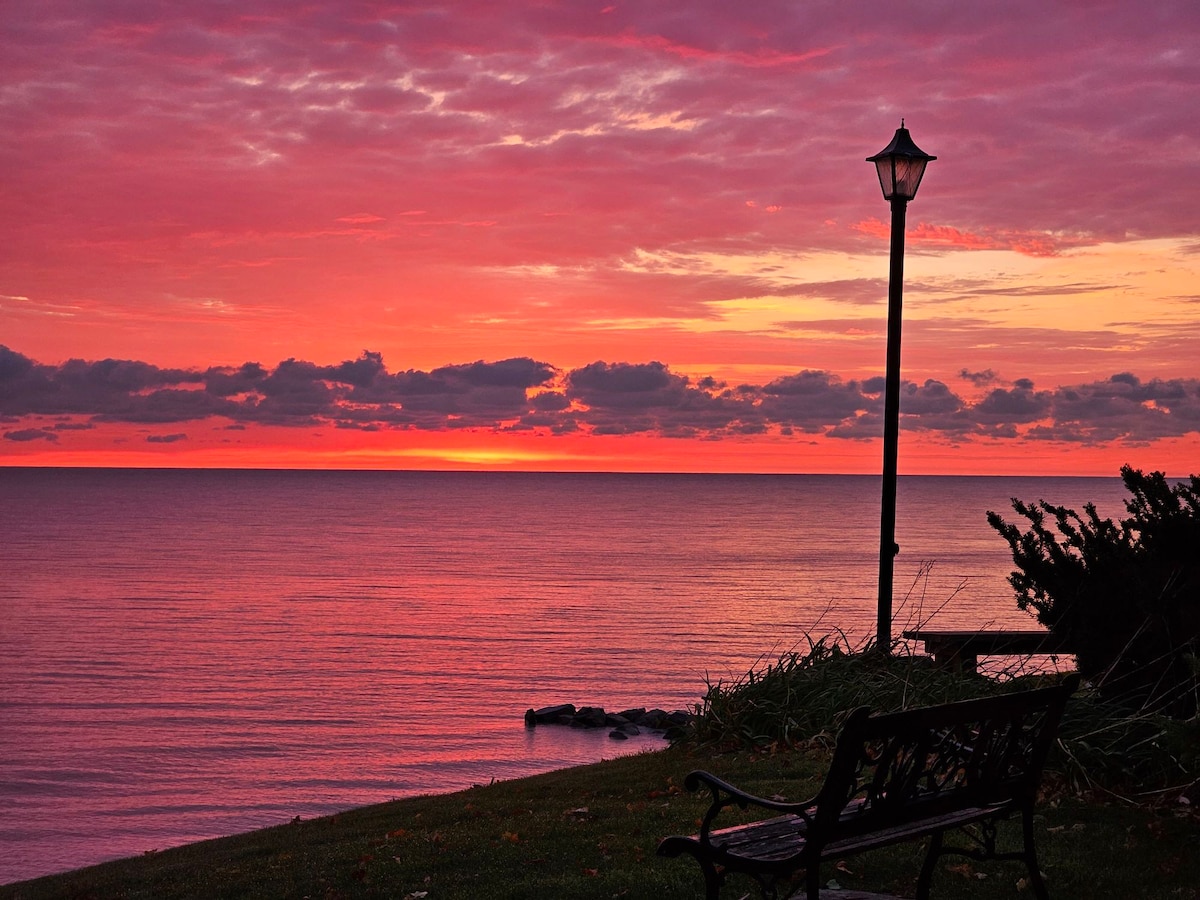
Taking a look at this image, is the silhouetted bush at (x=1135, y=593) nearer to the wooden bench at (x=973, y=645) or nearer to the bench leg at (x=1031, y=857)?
the wooden bench at (x=973, y=645)

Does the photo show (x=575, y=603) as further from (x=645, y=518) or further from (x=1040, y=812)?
(x=645, y=518)

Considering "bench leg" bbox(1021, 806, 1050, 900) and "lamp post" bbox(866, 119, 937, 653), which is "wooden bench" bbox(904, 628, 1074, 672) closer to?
"lamp post" bbox(866, 119, 937, 653)

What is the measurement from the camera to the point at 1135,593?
10.3 m

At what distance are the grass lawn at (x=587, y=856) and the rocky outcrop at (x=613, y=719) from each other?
14.4 meters

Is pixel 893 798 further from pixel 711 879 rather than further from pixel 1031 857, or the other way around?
pixel 1031 857

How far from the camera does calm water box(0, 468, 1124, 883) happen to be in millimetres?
22328

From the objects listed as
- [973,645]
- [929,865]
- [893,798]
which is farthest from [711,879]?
[973,645]

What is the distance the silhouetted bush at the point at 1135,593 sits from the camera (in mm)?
10016

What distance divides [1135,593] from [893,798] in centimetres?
566

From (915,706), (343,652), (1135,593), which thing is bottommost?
(343,652)

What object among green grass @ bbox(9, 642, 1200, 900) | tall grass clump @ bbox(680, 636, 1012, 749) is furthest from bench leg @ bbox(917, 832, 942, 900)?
tall grass clump @ bbox(680, 636, 1012, 749)

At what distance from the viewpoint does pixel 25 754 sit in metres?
25.6

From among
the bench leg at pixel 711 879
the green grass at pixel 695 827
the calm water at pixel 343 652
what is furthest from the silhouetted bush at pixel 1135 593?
the calm water at pixel 343 652

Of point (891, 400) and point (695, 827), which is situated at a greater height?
point (891, 400)
